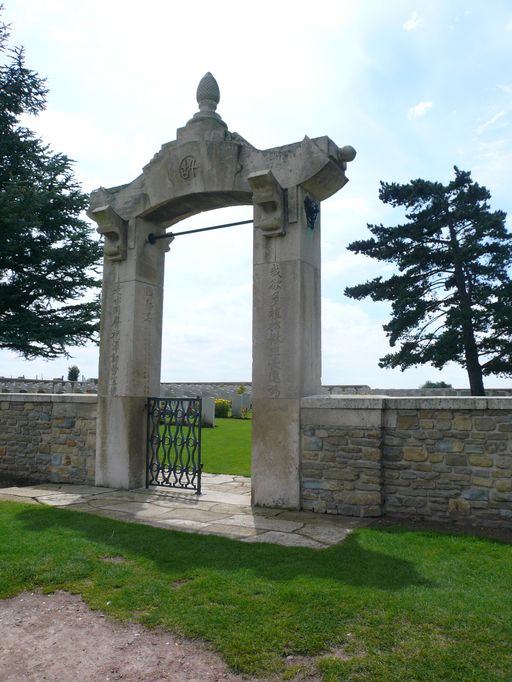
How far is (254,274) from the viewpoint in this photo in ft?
21.7

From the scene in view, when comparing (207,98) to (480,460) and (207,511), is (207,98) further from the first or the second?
(480,460)

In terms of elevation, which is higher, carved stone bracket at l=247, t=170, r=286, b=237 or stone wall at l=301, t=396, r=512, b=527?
carved stone bracket at l=247, t=170, r=286, b=237

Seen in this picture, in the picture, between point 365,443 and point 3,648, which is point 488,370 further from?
point 3,648

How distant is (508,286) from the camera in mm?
17031

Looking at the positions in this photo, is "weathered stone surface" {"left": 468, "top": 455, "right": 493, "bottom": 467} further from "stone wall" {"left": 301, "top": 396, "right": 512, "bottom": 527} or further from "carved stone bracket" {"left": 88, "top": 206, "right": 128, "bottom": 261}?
"carved stone bracket" {"left": 88, "top": 206, "right": 128, "bottom": 261}

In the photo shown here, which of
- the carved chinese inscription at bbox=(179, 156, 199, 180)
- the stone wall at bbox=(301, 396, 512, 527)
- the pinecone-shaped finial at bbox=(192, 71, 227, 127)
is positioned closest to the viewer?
the stone wall at bbox=(301, 396, 512, 527)

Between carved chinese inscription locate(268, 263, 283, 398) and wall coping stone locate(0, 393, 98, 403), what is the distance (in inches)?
115

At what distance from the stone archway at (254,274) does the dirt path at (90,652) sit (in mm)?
3197

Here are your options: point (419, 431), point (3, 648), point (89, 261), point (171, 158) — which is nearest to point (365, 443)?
point (419, 431)

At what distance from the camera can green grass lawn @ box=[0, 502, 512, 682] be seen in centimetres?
269

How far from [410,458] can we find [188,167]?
15.4 feet

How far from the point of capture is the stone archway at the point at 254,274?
6.23m

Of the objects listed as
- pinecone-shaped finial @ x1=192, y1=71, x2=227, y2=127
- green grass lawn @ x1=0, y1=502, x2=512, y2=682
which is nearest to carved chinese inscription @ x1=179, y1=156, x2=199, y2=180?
pinecone-shaped finial @ x1=192, y1=71, x2=227, y2=127

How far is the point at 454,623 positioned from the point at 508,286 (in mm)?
16086
